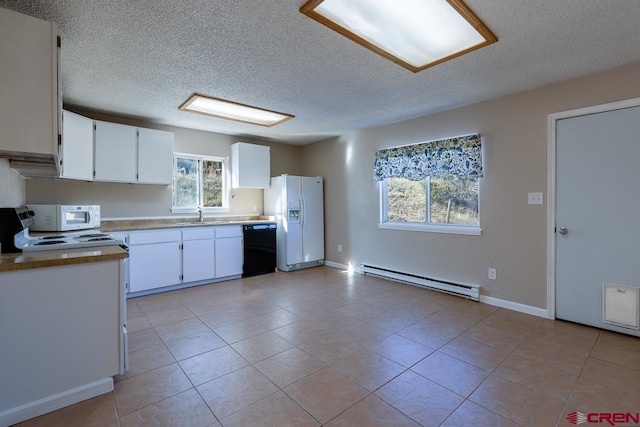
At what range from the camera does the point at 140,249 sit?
142 inches

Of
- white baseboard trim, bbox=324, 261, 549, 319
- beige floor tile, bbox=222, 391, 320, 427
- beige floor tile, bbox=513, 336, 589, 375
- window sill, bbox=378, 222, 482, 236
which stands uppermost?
window sill, bbox=378, 222, 482, 236

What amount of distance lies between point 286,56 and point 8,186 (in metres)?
2.45

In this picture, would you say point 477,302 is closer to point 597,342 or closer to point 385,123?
point 597,342

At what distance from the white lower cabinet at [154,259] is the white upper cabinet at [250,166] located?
4.54ft

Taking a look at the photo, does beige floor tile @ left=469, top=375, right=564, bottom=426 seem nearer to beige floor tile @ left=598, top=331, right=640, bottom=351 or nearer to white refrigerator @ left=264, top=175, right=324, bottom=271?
beige floor tile @ left=598, top=331, right=640, bottom=351

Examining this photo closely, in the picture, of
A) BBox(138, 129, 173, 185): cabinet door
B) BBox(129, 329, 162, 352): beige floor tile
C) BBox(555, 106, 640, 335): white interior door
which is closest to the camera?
BBox(129, 329, 162, 352): beige floor tile

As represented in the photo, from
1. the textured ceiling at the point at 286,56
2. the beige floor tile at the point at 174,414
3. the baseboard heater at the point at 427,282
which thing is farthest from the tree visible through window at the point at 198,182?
the beige floor tile at the point at 174,414

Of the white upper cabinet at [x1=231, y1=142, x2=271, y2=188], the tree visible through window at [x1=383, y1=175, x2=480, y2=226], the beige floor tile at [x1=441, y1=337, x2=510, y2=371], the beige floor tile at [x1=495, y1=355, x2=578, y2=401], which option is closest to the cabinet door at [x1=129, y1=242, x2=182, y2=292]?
the white upper cabinet at [x1=231, y1=142, x2=271, y2=188]

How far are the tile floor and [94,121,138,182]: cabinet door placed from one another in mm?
1655

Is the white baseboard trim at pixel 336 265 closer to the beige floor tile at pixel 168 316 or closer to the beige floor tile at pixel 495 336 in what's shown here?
the beige floor tile at pixel 495 336

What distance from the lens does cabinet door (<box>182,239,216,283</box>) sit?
3.97 meters

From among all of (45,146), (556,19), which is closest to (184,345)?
(45,146)

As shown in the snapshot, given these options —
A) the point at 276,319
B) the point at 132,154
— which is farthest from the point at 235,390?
the point at 132,154

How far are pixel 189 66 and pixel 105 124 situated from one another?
6.13 ft
